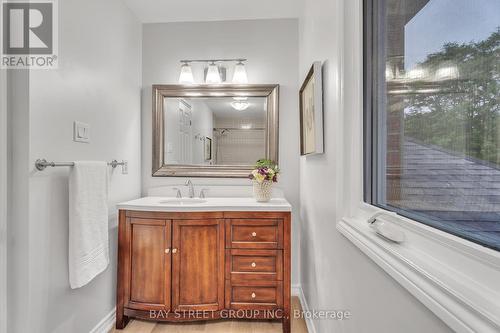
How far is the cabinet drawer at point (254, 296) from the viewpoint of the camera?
5.80ft

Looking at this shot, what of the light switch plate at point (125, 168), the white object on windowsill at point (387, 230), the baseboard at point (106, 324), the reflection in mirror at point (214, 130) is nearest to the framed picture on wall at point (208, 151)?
the reflection in mirror at point (214, 130)

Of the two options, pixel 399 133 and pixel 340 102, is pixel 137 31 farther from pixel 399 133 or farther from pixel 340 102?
pixel 399 133

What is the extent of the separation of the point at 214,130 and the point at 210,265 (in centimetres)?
122

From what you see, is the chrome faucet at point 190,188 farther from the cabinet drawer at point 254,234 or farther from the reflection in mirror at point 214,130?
the cabinet drawer at point 254,234

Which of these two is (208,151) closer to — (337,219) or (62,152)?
(62,152)

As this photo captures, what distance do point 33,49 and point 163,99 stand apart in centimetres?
116

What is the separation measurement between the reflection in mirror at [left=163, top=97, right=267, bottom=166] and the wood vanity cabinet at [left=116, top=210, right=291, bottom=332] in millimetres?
735

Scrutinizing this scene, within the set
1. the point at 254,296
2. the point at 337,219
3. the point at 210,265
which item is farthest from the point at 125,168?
the point at 337,219

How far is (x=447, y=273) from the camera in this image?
0.53 metres

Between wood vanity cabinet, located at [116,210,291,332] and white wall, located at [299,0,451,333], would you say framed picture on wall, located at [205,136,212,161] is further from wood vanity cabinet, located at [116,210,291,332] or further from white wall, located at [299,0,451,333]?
white wall, located at [299,0,451,333]

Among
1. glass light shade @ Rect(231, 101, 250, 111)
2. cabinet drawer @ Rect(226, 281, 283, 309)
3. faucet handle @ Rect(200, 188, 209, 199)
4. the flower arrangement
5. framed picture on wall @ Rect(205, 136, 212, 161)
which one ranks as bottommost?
cabinet drawer @ Rect(226, 281, 283, 309)

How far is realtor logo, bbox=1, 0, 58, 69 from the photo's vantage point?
1.19 m

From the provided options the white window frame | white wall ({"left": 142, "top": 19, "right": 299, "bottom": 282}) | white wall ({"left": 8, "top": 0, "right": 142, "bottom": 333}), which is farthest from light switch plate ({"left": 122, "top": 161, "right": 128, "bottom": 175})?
the white window frame

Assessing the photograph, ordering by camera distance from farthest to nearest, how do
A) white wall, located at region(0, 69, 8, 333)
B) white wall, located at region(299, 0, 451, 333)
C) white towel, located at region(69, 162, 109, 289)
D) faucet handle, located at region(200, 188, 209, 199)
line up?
faucet handle, located at region(200, 188, 209, 199)
white towel, located at region(69, 162, 109, 289)
white wall, located at region(0, 69, 8, 333)
white wall, located at region(299, 0, 451, 333)
